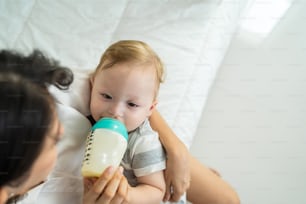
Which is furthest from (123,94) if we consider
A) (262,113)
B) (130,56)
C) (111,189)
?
(262,113)

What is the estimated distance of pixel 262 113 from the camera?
1021 millimetres

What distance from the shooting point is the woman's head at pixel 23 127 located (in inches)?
13.6

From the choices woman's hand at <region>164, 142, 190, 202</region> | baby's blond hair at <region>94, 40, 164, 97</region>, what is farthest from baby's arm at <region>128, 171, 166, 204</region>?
baby's blond hair at <region>94, 40, 164, 97</region>

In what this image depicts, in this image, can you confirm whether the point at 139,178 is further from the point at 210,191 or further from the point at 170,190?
the point at 210,191

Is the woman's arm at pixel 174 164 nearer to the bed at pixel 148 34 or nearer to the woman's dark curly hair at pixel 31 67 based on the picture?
the bed at pixel 148 34

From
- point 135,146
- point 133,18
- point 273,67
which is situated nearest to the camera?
point 135,146

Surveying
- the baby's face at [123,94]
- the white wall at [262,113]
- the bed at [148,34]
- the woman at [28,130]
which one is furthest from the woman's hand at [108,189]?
the white wall at [262,113]

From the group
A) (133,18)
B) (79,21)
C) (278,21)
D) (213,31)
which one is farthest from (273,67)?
(79,21)

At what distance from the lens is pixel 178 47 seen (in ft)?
2.78

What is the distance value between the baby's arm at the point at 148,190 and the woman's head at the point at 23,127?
0.20 metres

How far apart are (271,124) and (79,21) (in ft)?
1.90

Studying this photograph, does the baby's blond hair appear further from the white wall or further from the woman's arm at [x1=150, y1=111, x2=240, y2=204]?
the white wall

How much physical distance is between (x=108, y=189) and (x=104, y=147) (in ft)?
0.22

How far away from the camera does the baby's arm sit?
0.58m
